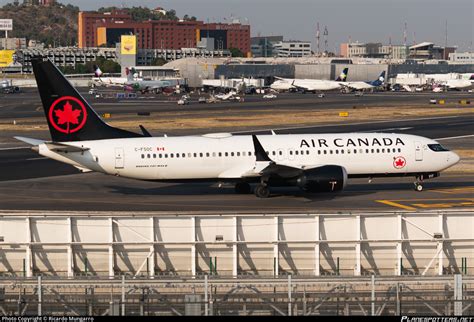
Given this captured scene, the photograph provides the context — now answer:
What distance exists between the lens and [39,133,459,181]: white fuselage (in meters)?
66.9

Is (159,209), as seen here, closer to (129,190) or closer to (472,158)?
(129,190)

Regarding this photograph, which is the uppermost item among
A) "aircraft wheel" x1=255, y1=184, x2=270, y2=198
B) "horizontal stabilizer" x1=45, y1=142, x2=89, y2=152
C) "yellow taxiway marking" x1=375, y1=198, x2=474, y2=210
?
"horizontal stabilizer" x1=45, y1=142, x2=89, y2=152

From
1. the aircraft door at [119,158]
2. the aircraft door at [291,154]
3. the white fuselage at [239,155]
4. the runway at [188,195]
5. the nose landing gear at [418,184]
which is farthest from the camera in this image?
the nose landing gear at [418,184]

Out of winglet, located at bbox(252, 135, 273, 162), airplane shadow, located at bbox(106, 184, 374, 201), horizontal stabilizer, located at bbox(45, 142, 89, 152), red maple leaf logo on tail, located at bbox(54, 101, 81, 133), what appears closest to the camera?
horizontal stabilizer, located at bbox(45, 142, 89, 152)

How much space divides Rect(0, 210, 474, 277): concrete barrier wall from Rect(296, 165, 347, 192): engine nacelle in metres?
21.9

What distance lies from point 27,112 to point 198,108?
108 feet

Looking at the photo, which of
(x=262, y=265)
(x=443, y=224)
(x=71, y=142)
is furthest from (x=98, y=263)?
(x=71, y=142)

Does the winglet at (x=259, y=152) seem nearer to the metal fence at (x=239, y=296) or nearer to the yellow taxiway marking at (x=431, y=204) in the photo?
the yellow taxiway marking at (x=431, y=204)

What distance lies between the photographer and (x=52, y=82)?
67000mm

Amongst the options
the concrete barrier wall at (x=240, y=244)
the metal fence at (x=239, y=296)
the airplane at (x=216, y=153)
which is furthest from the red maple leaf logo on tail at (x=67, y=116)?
the metal fence at (x=239, y=296)

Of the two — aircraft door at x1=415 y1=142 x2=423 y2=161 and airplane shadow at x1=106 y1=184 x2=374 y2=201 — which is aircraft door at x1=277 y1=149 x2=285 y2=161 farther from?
aircraft door at x1=415 y1=142 x2=423 y2=161

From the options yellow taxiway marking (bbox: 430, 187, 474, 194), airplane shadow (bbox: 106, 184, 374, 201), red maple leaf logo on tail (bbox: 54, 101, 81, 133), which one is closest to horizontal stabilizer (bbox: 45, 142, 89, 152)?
red maple leaf logo on tail (bbox: 54, 101, 81, 133)

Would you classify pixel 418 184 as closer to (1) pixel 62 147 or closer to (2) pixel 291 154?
(2) pixel 291 154

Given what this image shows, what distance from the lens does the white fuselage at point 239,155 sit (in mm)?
66875
